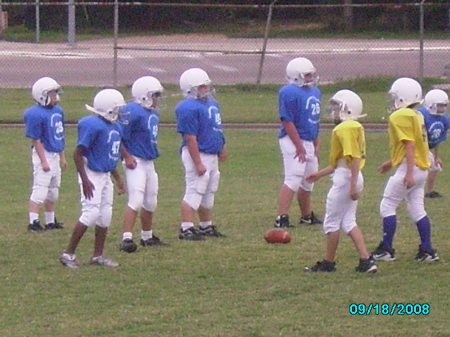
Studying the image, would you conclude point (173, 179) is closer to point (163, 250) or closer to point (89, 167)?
point (163, 250)

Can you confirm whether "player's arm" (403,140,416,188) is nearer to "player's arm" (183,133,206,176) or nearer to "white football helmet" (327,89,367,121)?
"white football helmet" (327,89,367,121)

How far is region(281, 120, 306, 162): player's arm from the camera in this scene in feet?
36.3

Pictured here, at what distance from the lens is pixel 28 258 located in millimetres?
9875

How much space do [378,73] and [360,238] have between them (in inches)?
776

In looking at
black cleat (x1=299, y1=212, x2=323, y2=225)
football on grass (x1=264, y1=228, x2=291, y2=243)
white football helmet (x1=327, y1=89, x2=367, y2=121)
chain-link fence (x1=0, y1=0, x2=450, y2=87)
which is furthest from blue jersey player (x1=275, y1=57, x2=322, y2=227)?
chain-link fence (x1=0, y1=0, x2=450, y2=87)

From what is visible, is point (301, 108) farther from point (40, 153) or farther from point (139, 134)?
point (40, 153)

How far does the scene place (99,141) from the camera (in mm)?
9117

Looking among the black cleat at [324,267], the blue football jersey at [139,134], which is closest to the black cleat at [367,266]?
the black cleat at [324,267]

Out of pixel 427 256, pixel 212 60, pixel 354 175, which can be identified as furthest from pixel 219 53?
pixel 354 175

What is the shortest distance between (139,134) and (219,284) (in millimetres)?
2090

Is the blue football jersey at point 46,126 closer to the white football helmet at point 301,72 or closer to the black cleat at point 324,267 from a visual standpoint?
the white football helmet at point 301,72
